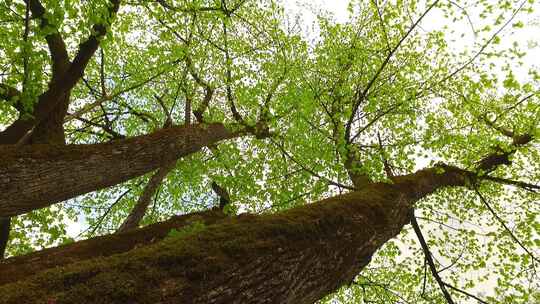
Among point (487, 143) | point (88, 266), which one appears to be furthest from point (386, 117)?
point (88, 266)

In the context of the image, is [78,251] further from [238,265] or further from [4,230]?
[238,265]

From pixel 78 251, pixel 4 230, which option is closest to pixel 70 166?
pixel 78 251

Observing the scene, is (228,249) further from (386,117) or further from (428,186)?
(386,117)

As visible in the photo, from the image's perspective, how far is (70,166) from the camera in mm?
5750

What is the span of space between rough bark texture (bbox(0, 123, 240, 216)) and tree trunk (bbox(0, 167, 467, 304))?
2990 mm

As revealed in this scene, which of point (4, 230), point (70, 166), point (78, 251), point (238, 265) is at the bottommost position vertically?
point (238, 265)

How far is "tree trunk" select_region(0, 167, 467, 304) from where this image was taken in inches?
85.9

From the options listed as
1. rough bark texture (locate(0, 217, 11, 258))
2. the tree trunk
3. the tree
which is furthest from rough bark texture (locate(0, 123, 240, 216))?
the tree trunk

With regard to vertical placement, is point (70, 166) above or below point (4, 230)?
above

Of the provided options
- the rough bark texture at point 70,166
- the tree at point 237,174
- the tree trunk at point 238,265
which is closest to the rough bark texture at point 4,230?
the tree at point 237,174

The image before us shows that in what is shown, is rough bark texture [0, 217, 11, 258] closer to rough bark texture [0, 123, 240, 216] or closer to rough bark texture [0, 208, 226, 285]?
rough bark texture [0, 208, 226, 285]

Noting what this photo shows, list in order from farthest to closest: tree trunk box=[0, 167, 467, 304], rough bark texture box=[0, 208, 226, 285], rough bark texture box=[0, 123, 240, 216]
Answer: rough bark texture box=[0, 123, 240, 216]
rough bark texture box=[0, 208, 226, 285]
tree trunk box=[0, 167, 467, 304]

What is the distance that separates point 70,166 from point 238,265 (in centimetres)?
446

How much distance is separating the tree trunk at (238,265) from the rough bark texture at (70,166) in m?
2.99
